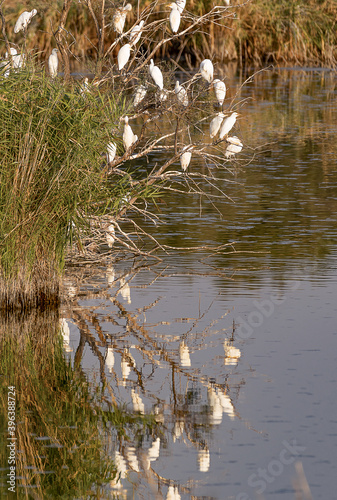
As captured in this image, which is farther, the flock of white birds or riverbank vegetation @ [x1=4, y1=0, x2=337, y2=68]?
riverbank vegetation @ [x1=4, y1=0, x2=337, y2=68]

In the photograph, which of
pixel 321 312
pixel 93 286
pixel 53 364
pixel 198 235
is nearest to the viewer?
pixel 53 364

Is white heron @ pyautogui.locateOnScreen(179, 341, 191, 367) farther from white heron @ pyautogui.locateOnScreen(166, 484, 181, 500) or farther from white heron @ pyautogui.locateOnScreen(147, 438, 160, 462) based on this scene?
white heron @ pyautogui.locateOnScreen(166, 484, 181, 500)

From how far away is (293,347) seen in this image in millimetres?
7141

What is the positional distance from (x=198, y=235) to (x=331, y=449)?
6.08m

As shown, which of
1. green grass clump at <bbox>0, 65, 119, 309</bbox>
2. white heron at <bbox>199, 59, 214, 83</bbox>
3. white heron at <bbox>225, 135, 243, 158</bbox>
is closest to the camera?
green grass clump at <bbox>0, 65, 119, 309</bbox>

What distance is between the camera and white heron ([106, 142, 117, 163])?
30.4ft

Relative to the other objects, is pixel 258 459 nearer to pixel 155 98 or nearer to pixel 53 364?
pixel 53 364

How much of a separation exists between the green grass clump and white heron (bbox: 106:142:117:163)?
0.78 metres

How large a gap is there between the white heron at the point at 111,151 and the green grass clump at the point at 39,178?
0.78 m

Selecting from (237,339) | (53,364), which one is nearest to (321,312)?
(237,339)

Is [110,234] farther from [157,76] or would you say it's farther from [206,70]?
[206,70]

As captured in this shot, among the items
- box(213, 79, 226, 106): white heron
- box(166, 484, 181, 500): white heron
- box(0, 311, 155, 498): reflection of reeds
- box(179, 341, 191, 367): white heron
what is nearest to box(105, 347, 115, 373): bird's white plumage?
box(0, 311, 155, 498): reflection of reeds

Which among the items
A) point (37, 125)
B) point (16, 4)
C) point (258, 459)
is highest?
point (16, 4)

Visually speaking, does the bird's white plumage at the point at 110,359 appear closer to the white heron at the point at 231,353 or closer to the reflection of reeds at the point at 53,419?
the reflection of reeds at the point at 53,419
